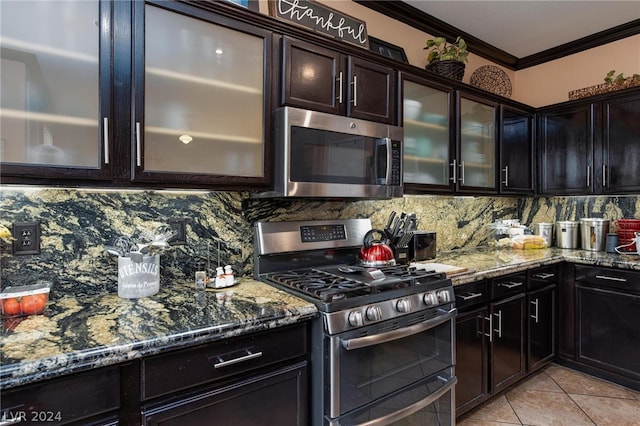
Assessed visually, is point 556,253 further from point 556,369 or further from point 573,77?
point 573,77

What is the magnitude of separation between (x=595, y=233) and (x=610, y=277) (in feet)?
1.96

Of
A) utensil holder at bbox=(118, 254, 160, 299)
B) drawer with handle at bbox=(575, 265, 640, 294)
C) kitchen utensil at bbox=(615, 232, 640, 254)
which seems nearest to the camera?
→ utensil holder at bbox=(118, 254, 160, 299)

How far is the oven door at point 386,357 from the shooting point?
1.35 m

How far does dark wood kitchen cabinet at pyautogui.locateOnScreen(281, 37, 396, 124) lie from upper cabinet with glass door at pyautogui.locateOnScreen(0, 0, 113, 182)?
2.53 ft

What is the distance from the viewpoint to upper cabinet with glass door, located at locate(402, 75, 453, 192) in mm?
2279

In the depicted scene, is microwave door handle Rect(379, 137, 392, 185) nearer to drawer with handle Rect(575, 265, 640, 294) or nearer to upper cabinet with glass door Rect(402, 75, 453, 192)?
upper cabinet with glass door Rect(402, 75, 453, 192)

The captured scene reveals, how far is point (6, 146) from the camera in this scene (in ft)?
3.70

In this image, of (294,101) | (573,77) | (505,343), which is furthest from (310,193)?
(573,77)

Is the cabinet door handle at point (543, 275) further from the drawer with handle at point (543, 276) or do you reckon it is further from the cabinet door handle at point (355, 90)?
the cabinet door handle at point (355, 90)

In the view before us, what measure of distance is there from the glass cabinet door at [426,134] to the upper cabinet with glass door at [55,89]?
5.42 ft

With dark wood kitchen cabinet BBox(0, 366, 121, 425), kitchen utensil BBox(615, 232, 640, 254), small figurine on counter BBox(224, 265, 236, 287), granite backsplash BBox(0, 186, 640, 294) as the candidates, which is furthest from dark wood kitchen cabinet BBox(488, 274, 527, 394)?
dark wood kitchen cabinet BBox(0, 366, 121, 425)

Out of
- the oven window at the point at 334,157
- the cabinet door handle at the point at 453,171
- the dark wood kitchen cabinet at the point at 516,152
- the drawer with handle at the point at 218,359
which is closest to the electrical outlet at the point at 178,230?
the oven window at the point at 334,157

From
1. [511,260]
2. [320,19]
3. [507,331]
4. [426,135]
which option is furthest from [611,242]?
[320,19]

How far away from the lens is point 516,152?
307cm
